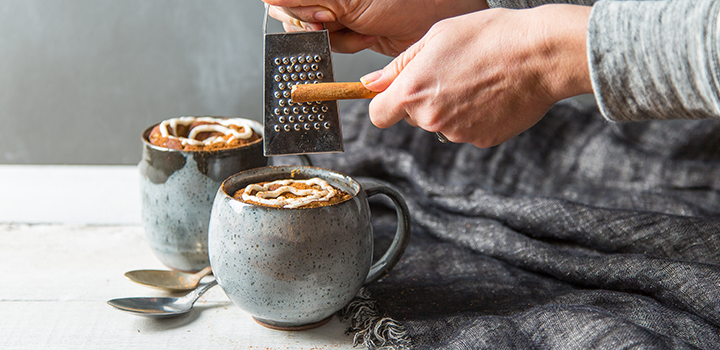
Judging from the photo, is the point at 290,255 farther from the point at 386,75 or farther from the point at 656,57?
the point at 656,57

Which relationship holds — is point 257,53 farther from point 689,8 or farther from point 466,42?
point 689,8

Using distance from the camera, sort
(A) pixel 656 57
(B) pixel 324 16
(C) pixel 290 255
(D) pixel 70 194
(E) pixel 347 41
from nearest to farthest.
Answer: (A) pixel 656 57, (C) pixel 290 255, (B) pixel 324 16, (E) pixel 347 41, (D) pixel 70 194

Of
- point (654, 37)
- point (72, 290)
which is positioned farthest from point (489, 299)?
point (72, 290)

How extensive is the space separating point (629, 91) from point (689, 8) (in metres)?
0.11

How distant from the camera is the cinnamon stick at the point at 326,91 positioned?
2.74 ft

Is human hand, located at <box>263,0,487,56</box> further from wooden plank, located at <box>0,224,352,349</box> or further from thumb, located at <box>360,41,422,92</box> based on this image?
wooden plank, located at <box>0,224,352,349</box>

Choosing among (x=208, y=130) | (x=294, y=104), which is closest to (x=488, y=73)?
(x=294, y=104)

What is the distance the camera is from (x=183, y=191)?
38.4 inches

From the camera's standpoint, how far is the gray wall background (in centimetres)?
145

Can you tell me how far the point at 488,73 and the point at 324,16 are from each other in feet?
1.24

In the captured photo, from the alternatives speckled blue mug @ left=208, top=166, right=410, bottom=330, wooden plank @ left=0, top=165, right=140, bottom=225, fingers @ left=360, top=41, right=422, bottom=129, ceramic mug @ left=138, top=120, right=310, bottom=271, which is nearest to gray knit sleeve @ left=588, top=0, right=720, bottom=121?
fingers @ left=360, top=41, right=422, bottom=129

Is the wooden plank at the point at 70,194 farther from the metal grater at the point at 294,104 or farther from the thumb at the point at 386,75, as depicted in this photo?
the thumb at the point at 386,75

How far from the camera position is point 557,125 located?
1.60 meters

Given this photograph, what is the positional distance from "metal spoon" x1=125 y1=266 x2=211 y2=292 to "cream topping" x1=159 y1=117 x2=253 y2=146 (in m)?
0.23
